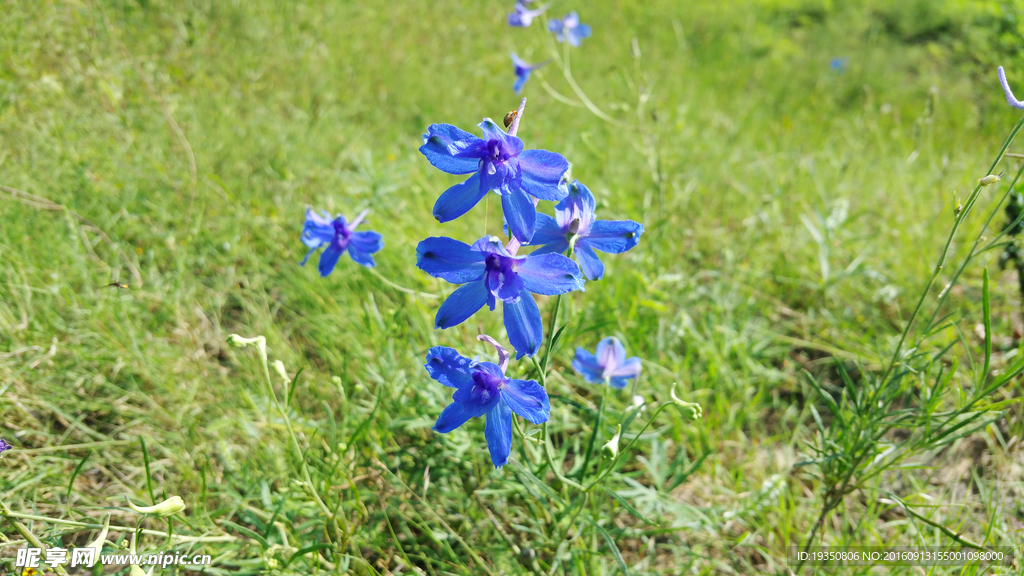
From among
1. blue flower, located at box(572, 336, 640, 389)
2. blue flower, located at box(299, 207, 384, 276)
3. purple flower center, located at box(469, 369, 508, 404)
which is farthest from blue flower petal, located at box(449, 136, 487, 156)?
blue flower, located at box(572, 336, 640, 389)

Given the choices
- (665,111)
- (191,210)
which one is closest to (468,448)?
(191,210)

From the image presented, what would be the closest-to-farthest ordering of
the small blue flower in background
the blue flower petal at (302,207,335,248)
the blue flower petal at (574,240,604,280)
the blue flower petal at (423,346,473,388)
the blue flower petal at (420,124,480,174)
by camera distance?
the blue flower petal at (420,124,480,174) < the blue flower petal at (423,346,473,388) < the blue flower petal at (574,240,604,280) < the blue flower petal at (302,207,335,248) < the small blue flower in background

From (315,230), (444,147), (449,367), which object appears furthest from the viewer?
(315,230)

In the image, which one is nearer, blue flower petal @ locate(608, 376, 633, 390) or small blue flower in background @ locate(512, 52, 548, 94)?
blue flower petal @ locate(608, 376, 633, 390)

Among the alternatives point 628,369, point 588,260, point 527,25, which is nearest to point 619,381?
point 628,369

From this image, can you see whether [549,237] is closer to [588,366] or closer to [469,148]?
[469,148]

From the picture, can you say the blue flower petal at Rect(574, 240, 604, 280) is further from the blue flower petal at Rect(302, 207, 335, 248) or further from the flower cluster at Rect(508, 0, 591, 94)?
the flower cluster at Rect(508, 0, 591, 94)

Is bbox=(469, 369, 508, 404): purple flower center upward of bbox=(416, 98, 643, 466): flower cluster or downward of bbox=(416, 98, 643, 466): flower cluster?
downward
